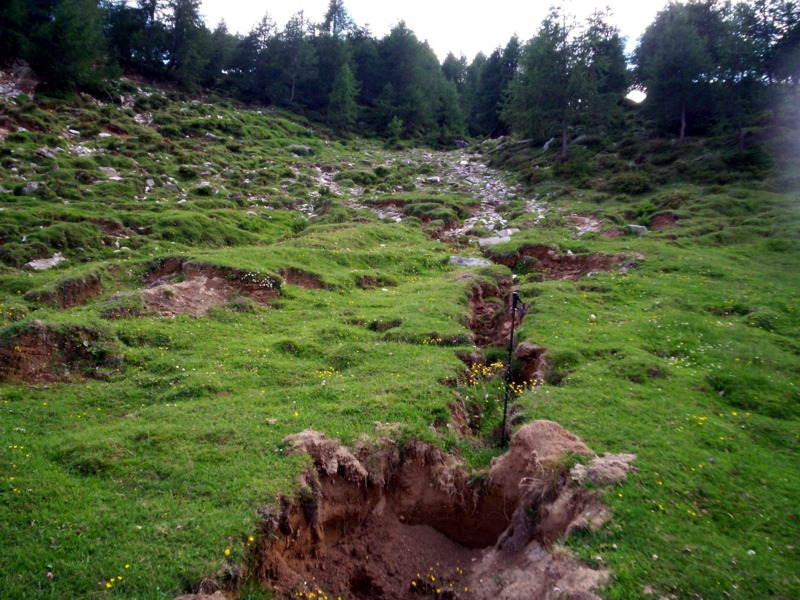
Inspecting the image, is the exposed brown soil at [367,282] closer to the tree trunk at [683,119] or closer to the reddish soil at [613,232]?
the reddish soil at [613,232]

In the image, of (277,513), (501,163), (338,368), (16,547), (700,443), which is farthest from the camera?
(501,163)

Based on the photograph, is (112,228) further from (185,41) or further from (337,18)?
(337,18)

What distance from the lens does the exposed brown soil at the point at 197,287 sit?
19.1 m

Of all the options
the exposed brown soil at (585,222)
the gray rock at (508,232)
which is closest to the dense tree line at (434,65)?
the exposed brown soil at (585,222)

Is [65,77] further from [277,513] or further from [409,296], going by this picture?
[277,513]

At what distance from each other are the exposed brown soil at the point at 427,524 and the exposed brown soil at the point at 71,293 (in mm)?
12686

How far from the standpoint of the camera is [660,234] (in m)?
31.8

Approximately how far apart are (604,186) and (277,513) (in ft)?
136

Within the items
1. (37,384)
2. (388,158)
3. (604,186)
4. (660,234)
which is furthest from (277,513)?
(388,158)

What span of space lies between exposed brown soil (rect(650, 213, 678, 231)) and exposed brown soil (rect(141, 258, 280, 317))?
26.3 m

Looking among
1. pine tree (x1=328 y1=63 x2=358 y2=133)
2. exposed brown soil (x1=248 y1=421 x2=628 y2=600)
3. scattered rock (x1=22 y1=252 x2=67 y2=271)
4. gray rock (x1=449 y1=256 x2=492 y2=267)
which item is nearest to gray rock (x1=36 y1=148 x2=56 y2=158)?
scattered rock (x1=22 y1=252 x2=67 y2=271)

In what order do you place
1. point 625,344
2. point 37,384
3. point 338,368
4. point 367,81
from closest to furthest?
point 37,384 → point 338,368 → point 625,344 → point 367,81

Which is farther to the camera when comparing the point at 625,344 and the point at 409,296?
the point at 409,296

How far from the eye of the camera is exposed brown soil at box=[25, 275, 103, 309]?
18.3 meters
